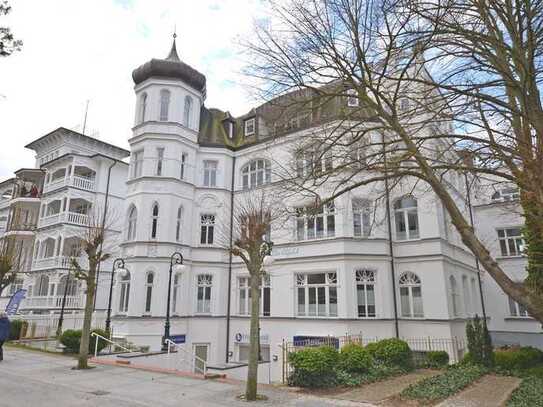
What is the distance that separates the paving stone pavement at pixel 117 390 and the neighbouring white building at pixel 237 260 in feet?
21.3

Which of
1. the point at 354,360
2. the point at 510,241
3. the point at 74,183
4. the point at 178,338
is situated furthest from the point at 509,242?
the point at 74,183

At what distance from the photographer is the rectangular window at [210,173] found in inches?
955

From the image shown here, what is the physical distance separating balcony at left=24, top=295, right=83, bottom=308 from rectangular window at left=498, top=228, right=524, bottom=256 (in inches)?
1132

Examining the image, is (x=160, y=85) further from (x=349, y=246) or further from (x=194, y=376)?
(x=194, y=376)

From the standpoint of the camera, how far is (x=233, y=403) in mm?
8484

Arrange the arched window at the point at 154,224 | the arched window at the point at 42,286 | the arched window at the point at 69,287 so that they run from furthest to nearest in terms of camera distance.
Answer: the arched window at the point at 42,286, the arched window at the point at 69,287, the arched window at the point at 154,224

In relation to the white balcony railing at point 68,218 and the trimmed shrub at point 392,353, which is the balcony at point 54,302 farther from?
the trimmed shrub at point 392,353

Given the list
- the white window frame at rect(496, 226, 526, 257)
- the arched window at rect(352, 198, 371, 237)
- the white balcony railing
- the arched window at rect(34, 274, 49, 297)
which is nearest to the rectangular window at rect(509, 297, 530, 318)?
the white window frame at rect(496, 226, 526, 257)

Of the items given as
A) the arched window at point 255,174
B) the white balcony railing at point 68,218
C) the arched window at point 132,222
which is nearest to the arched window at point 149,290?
the arched window at point 132,222

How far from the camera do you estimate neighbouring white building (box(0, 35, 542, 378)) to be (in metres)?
17.6

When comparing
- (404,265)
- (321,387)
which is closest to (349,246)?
(404,265)

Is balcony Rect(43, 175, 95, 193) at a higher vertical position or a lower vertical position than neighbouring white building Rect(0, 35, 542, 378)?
higher

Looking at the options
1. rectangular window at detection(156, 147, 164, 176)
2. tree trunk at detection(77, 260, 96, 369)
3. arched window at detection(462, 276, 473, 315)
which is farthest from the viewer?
rectangular window at detection(156, 147, 164, 176)

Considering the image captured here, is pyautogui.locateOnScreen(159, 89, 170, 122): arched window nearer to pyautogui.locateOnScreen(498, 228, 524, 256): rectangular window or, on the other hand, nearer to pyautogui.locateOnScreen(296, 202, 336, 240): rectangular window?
pyautogui.locateOnScreen(296, 202, 336, 240): rectangular window
